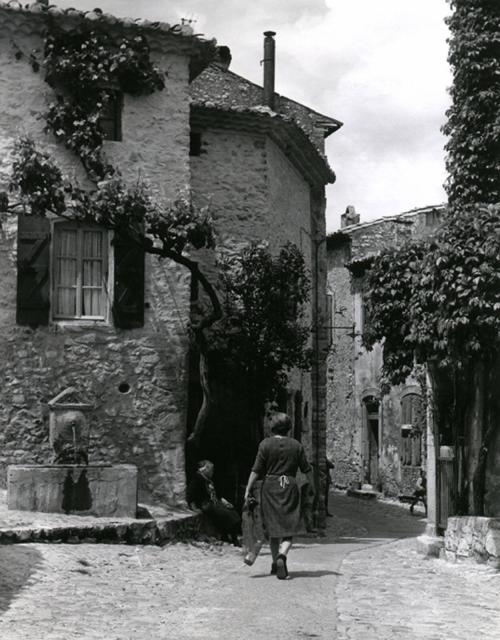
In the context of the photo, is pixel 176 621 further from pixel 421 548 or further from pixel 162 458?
pixel 162 458

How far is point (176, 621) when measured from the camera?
7.59m

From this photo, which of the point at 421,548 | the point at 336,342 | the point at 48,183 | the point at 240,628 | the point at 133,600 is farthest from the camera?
the point at 336,342

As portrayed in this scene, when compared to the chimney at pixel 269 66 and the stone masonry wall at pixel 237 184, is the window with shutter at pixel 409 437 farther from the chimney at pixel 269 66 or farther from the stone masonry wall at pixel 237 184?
the stone masonry wall at pixel 237 184

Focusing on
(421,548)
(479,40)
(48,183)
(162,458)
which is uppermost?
(479,40)

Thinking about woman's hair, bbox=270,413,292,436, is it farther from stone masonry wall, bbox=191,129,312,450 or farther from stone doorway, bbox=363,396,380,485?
stone doorway, bbox=363,396,380,485

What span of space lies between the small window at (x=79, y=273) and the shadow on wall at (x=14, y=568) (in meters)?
5.23

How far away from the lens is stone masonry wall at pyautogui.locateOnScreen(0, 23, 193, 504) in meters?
15.2

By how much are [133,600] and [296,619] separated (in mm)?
1834

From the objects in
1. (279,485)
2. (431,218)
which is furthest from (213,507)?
(431,218)

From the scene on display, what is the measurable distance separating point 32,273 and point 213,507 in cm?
426

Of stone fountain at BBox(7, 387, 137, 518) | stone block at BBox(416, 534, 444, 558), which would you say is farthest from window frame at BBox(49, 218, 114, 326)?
stone block at BBox(416, 534, 444, 558)

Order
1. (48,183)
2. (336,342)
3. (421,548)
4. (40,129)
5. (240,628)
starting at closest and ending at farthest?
(240,628)
(421,548)
(48,183)
(40,129)
(336,342)

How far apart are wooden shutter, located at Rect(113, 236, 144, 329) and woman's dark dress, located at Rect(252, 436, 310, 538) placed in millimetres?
6041

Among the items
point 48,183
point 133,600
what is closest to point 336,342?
point 48,183
